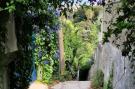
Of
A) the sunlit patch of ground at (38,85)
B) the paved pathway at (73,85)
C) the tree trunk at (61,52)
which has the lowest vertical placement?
the paved pathway at (73,85)

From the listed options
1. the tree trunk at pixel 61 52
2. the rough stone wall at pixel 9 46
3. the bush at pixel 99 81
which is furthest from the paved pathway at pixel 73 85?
the rough stone wall at pixel 9 46

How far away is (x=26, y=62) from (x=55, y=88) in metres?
10.9

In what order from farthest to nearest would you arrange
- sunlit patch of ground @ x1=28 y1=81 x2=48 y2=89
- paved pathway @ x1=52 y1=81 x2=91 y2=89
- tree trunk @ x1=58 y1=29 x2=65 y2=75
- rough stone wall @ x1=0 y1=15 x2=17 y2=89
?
tree trunk @ x1=58 y1=29 x2=65 y2=75
paved pathway @ x1=52 y1=81 x2=91 y2=89
sunlit patch of ground @ x1=28 y1=81 x2=48 y2=89
rough stone wall @ x1=0 y1=15 x2=17 y2=89

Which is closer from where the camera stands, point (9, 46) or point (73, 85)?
point (9, 46)

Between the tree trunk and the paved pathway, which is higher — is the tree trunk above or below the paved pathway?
above

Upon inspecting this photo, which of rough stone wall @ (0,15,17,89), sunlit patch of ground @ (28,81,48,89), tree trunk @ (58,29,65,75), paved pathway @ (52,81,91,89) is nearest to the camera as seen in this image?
rough stone wall @ (0,15,17,89)

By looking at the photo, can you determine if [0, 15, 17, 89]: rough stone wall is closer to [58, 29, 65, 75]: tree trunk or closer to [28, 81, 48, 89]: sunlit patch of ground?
[28, 81, 48, 89]: sunlit patch of ground

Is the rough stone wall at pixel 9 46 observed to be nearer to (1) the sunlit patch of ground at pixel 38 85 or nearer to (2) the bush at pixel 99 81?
(1) the sunlit patch of ground at pixel 38 85

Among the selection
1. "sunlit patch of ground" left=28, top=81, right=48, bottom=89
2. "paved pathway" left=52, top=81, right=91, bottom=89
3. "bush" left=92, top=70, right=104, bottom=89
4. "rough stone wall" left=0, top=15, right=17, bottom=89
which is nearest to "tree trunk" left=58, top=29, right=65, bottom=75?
"paved pathway" left=52, top=81, right=91, bottom=89

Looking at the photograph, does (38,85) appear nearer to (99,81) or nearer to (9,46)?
(99,81)

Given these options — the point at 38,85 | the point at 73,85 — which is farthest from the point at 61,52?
the point at 38,85

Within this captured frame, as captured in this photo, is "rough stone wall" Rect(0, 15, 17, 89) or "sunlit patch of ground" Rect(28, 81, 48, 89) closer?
"rough stone wall" Rect(0, 15, 17, 89)

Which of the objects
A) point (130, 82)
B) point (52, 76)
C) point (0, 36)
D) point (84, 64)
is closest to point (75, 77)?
point (84, 64)

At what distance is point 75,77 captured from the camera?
27594 mm
